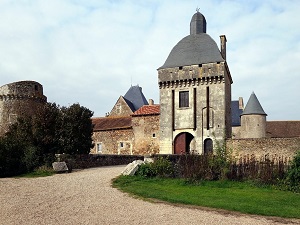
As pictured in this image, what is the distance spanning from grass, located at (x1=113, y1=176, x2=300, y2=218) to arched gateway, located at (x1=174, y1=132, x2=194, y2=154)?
14.2 m

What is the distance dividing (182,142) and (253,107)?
1043 centimetres

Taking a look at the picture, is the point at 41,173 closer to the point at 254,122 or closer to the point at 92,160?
the point at 92,160

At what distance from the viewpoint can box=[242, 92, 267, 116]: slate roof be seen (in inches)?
1296

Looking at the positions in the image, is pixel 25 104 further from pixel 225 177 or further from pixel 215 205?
pixel 215 205

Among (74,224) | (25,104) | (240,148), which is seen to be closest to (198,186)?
(74,224)

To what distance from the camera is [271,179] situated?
454 inches

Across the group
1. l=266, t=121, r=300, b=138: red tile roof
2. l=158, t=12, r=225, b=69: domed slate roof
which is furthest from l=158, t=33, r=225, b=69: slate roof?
l=266, t=121, r=300, b=138: red tile roof

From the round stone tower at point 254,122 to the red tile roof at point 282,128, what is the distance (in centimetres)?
268

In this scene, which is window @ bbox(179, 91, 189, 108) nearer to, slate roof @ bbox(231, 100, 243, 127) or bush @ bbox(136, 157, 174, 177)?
slate roof @ bbox(231, 100, 243, 127)

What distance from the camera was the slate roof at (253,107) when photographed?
32.9m

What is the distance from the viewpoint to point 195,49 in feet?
90.4

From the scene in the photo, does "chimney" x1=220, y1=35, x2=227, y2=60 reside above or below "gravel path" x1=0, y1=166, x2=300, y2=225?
above

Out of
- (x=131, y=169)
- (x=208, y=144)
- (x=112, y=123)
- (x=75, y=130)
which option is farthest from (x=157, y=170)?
(x=112, y=123)

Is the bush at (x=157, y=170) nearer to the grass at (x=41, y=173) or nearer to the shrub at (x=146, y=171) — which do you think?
the shrub at (x=146, y=171)
